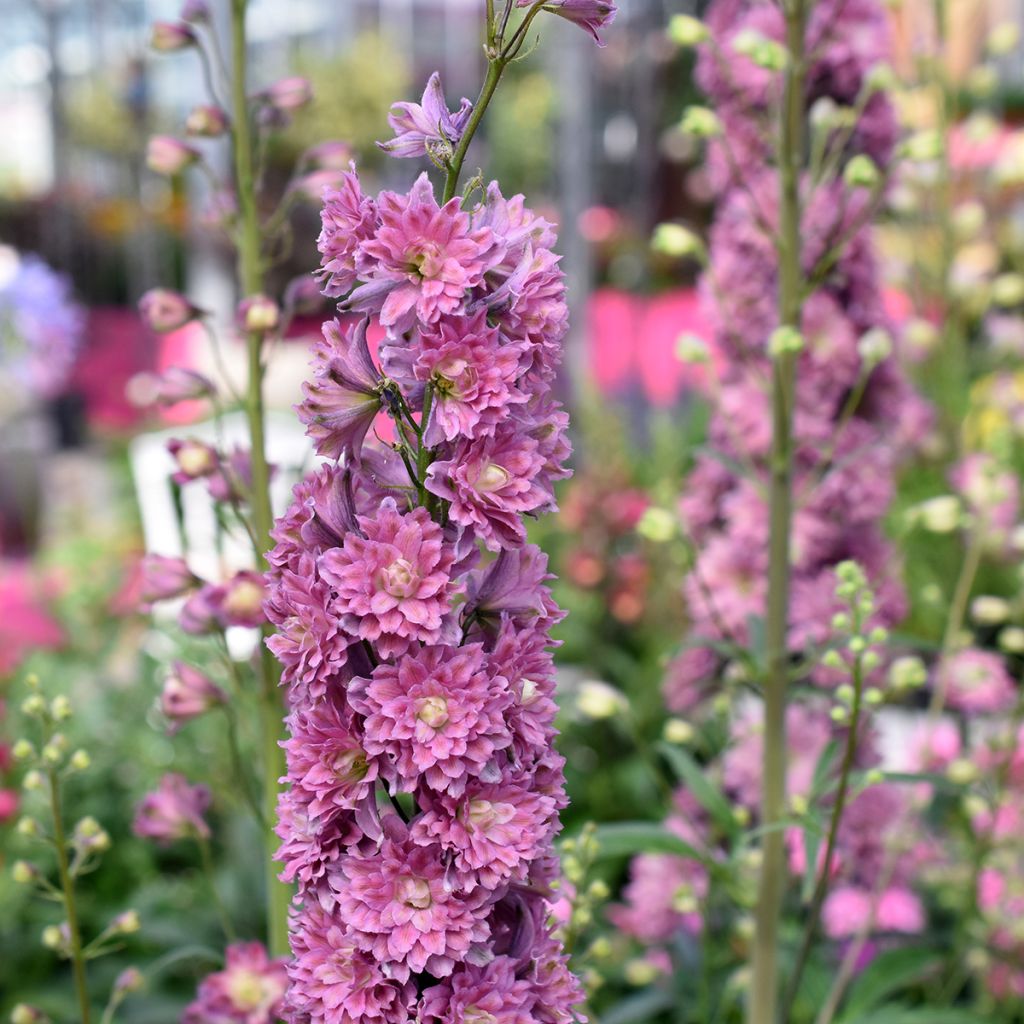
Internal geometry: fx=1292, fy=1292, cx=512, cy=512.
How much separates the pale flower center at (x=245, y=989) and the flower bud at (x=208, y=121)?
827 mm

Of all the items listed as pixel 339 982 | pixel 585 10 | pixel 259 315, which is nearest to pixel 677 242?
pixel 259 315

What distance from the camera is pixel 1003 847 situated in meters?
1.75

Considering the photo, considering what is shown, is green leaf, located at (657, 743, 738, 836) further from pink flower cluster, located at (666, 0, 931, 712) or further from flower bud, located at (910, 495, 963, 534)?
flower bud, located at (910, 495, 963, 534)

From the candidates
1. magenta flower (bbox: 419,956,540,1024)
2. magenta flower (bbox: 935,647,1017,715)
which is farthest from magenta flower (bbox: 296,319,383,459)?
magenta flower (bbox: 935,647,1017,715)

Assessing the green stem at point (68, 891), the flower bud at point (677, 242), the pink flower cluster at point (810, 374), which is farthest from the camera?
the pink flower cluster at point (810, 374)

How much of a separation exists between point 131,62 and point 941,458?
2587mm

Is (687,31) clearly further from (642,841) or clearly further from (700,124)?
(642,841)

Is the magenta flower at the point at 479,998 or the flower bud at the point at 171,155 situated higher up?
the flower bud at the point at 171,155

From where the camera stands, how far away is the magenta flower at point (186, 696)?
1.28m

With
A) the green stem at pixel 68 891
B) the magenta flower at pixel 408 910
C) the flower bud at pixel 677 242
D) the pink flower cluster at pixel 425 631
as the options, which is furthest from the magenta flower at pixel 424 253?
the flower bud at pixel 677 242

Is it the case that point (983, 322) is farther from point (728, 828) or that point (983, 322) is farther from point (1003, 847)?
point (728, 828)

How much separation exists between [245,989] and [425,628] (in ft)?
1.65

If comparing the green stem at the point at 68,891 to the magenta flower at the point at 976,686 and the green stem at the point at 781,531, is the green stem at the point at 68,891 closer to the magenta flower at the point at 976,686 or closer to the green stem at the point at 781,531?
the green stem at the point at 781,531

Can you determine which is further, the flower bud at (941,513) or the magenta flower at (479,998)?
the flower bud at (941,513)
